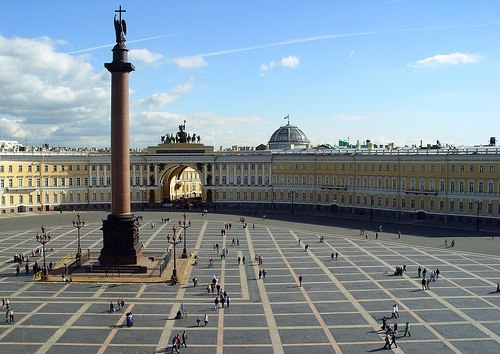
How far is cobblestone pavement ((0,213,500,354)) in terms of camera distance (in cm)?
2705

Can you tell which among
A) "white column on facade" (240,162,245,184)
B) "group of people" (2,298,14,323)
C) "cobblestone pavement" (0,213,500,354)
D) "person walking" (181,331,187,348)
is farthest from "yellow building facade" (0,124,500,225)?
"group of people" (2,298,14,323)

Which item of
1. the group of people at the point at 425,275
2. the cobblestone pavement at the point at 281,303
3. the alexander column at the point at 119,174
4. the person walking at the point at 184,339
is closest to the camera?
the person walking at the point at 184,339

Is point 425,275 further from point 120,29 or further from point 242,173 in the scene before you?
point 242,173

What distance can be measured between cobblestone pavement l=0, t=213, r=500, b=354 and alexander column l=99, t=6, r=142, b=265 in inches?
133

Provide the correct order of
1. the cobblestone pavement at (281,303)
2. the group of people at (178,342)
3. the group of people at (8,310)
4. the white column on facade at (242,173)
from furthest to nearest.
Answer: the white column on facade at (242,173) < the group of people at (8,310) < the cobblestone pavement at (281,303) < the group of people at (178,342)

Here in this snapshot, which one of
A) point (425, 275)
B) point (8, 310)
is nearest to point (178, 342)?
point (8, 310)

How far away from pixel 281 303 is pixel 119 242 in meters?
14.9

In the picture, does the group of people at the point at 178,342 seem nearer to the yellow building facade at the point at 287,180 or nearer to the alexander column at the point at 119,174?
the alexander column at the point at 119,174

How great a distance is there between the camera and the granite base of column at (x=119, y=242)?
42.1 meters

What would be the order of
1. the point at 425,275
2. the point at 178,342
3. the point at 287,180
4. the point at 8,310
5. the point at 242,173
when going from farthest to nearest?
the point at 242,173 → the point at 287,180 → the point at 425,275 → the point at 8,310 → the point at 178,342

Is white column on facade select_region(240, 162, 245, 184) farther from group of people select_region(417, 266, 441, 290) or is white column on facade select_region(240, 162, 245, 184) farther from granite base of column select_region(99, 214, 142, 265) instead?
group of people select_region(417, 266, 441, 290)

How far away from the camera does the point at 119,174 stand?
4206cm

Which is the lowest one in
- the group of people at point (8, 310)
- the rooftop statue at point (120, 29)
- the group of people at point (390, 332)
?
the group of people at point (390, 332)

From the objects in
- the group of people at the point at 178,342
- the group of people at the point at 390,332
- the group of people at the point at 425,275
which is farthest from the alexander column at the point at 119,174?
the group of people at the point at 425,275
